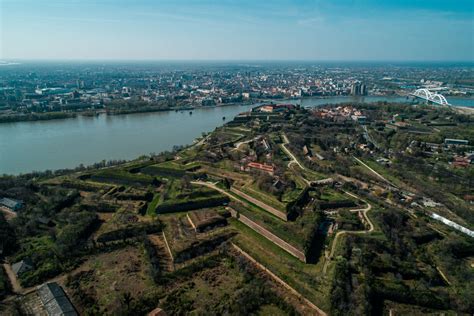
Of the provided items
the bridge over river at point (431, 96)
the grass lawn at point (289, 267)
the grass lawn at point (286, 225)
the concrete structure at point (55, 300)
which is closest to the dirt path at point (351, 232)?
the grass lawn at point (289, 267)

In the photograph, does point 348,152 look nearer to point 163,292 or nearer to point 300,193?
point 300,193

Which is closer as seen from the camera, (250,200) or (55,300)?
(55,300)

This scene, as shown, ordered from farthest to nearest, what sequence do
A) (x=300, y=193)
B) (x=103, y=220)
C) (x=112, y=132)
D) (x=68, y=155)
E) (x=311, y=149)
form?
(x=112, y=132), (x=311, y=149), (x=68, y=155), (x=300, y=193), (x=103, y=220)

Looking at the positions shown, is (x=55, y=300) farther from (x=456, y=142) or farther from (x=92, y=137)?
(x=456, y=142)

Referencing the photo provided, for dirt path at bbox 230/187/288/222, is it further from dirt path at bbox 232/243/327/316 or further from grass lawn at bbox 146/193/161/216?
grass lawn at bbox 146/193/161/216

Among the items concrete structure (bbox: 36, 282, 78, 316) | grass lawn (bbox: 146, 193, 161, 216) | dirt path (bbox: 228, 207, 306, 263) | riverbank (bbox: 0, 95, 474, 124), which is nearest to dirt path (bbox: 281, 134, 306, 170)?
dirt path (bbox: 228, 207, 306, 263)

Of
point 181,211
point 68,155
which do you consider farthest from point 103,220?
→ point 68,155

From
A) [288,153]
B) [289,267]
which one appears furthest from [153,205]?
[288,153]

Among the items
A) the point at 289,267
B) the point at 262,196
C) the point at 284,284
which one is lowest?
the point at 284,284

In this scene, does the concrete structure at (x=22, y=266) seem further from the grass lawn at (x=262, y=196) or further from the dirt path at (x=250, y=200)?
the grass lawn at (x=262, y=196)
